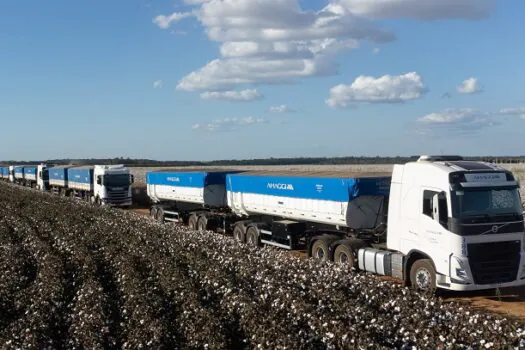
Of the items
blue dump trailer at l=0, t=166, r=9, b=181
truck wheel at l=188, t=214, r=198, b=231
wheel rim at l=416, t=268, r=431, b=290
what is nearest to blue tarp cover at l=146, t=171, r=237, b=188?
truck wheel at l=188, t=214, r=198, b=231

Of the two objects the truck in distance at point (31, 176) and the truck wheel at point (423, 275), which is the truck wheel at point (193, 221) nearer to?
the truck wheel at point (423, 275)

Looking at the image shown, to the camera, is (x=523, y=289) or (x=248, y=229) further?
(x=248, y=229)

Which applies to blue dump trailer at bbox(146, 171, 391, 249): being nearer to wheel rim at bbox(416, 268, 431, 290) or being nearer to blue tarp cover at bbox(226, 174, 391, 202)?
blue tarp cover at bbox(226, 174, 391, 202)

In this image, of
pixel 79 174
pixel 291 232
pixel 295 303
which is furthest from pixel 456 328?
pixel 79 174

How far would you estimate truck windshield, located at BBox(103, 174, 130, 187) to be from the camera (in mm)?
41847

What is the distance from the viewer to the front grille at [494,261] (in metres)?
13.3

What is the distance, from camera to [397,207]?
50.4 ft

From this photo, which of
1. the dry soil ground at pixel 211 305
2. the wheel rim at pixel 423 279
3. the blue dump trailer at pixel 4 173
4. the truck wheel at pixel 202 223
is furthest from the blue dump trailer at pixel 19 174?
the wheel rim at pixel 423 279

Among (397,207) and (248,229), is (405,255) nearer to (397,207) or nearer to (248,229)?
(397,207)

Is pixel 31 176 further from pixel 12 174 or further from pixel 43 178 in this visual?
pixel 12 174

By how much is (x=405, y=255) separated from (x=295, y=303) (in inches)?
192

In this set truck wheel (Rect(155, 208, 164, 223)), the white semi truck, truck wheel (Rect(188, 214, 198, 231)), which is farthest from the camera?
truck wheel (Rect(155, 208, 164, 223))

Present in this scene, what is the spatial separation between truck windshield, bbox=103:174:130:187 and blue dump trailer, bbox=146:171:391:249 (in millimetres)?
10139

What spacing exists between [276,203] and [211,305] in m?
10.1
